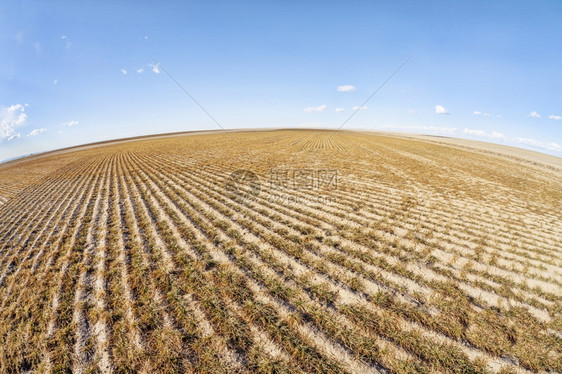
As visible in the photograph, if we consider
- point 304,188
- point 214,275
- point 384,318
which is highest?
point 304,188

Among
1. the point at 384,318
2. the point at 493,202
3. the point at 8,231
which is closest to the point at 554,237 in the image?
the point at 493,202

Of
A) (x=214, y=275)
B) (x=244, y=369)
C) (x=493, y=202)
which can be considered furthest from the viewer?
(x=493, y=202)

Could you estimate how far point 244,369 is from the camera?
8.84ft

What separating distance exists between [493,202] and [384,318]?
988 cm

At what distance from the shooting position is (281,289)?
396 centimetres

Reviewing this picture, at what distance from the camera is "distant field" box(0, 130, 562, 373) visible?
2.88m

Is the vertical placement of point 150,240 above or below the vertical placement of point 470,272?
above

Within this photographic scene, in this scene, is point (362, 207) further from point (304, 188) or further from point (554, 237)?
point (554, 237)

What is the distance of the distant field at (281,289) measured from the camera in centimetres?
288

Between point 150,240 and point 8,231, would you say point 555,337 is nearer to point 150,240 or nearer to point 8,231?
point 150,240

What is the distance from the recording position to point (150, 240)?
5715 mm

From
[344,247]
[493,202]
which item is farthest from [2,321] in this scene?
[493,202]

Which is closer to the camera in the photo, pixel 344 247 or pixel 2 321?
pixel 2 321

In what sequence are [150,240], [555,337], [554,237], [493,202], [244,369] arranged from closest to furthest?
[244,369]
[555,337]
[150,240]
[554,237]
[493,202]
